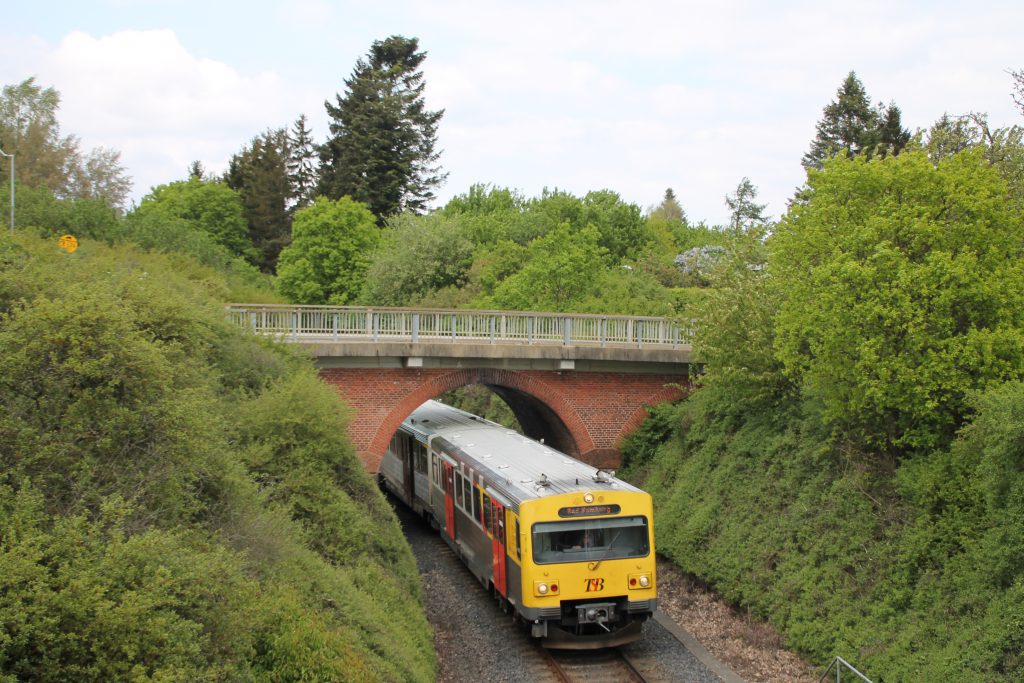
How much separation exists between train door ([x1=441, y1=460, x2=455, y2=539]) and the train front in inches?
192

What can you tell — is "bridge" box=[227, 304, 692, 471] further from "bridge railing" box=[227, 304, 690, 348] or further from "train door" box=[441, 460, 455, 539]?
"train door" box=[441, 460, 455, 539]

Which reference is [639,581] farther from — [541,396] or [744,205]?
[744,205]

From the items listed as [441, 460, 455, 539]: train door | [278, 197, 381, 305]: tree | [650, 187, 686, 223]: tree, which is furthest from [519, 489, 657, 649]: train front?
[650, 187, 686, 223]: tree

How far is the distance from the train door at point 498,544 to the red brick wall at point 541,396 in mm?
7209

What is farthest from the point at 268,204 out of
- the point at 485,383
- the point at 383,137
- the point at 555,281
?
the point at 485,383

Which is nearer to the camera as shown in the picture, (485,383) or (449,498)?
(449,498)

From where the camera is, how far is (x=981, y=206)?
42.0ft

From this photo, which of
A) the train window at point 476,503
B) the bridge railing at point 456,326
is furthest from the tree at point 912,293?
the bridge railing at point 456,326

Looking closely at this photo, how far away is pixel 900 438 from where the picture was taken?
1354 centimetres

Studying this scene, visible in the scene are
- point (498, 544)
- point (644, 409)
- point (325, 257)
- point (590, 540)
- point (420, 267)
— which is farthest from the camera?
point (325, 257)

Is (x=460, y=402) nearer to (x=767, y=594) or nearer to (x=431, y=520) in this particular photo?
(x=431, y=520)

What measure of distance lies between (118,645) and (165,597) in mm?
505

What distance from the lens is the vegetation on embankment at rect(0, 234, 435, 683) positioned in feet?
20.9

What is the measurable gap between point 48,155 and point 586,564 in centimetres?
3550
